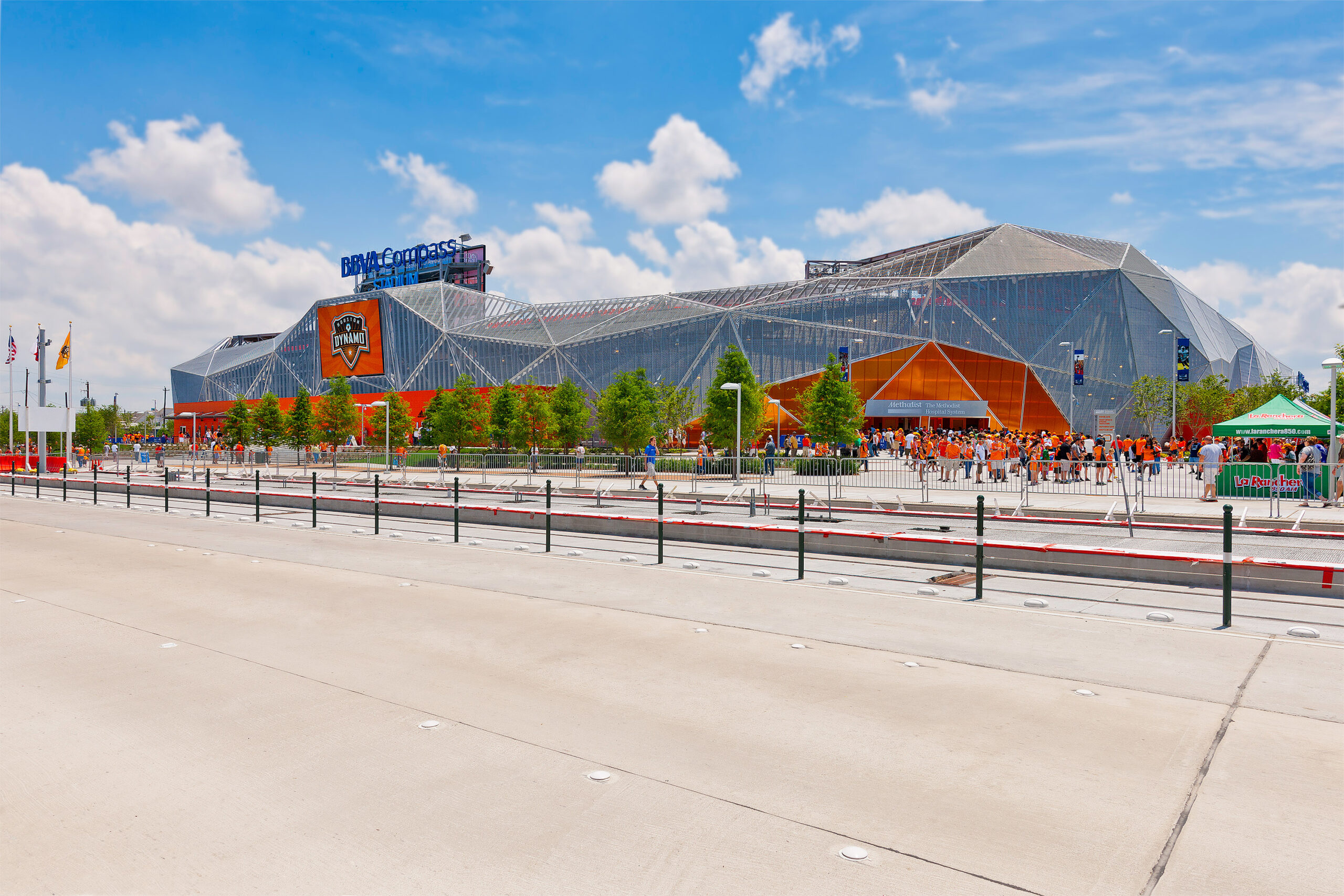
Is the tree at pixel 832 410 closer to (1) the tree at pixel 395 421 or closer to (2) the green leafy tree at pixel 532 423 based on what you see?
(2) the green leafy tree at pixel 532 423

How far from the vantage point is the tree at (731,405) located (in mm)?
45625

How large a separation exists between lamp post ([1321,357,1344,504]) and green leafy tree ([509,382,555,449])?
126 ft

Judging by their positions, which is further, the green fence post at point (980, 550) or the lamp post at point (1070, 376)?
the lamp post at point (1070, 376)

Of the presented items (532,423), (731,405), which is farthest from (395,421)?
(731,405)

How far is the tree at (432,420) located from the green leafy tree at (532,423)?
24.0 feet

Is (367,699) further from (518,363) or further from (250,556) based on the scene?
(518,363)

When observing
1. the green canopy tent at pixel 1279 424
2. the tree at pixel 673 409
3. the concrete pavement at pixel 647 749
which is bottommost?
the concrete pavement at pixel 647 749

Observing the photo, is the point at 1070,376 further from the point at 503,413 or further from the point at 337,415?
the point at 337,415

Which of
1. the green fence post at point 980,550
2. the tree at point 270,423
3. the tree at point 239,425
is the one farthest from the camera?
the tree at point 239,425

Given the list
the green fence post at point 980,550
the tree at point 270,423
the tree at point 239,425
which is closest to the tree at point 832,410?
the green fence post at point 980,550

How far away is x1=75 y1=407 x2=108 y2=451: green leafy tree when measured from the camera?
8119 centimetres

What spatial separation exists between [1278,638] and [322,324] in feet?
338

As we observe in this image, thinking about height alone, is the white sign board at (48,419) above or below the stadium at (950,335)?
below

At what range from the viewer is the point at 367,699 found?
623cm
